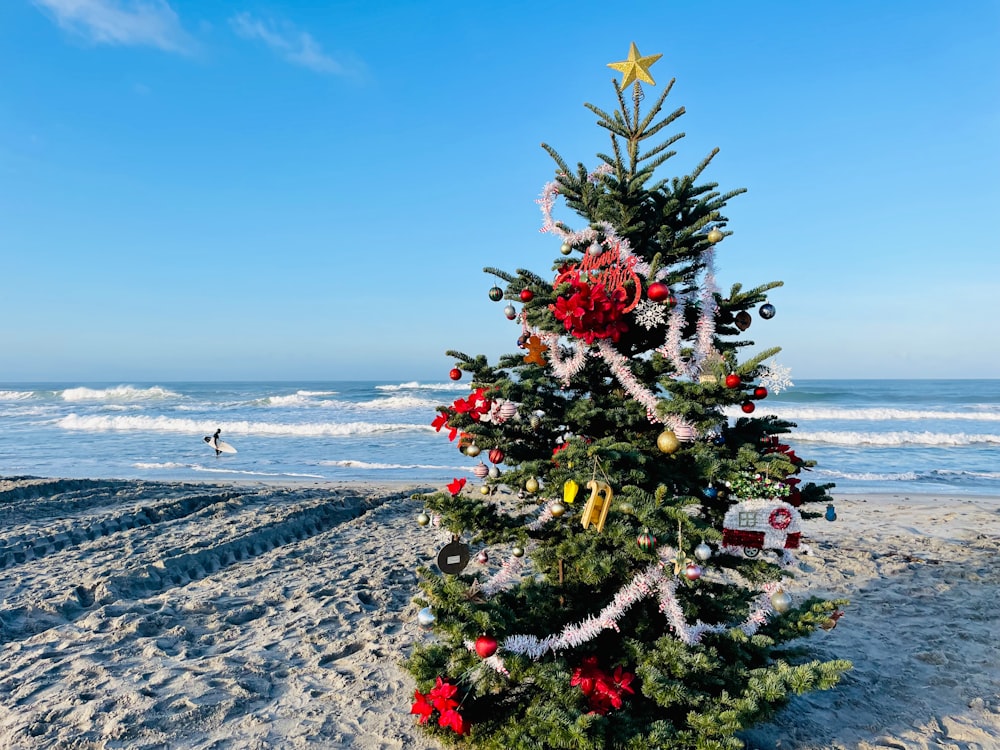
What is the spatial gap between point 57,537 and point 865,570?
10408mm

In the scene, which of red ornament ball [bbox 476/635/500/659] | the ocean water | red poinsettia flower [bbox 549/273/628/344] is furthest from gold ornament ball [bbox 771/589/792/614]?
the ocean water

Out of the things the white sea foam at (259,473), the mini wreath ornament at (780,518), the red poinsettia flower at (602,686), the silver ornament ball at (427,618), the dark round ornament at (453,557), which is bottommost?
the white sea foam at (259,473)

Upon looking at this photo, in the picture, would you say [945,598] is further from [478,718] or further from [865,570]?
[478,718]

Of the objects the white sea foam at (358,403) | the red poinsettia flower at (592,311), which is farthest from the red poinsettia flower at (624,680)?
the white sea foam at (358,403)

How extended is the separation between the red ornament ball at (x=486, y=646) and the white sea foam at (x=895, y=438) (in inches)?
768

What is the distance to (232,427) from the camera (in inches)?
985

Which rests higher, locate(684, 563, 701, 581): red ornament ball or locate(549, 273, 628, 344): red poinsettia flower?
locate(549, 273, 628, 344): red poinsettia flower

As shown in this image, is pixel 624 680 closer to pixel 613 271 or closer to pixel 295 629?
pixel 613 271

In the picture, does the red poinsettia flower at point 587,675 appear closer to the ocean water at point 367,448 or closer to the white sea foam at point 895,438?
the ocean water at point 367,448

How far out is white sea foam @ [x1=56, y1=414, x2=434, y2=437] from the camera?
2272cm

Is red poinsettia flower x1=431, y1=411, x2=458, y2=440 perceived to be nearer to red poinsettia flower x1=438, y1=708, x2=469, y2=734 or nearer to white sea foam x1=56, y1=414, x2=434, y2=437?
red poinsettia flower x1=438, y1=708, x2=469, y2=734

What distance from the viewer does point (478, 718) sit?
10.9ft

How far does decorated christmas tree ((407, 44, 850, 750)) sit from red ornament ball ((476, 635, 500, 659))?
0.01m

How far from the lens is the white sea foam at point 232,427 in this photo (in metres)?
22.7
